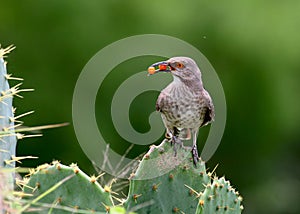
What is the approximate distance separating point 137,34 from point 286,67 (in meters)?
1.85

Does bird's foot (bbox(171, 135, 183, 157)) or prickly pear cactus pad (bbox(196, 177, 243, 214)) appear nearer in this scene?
prickly pear cactus pad (bbox(196, 177, 243, 214))

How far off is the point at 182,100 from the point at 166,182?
418 mm

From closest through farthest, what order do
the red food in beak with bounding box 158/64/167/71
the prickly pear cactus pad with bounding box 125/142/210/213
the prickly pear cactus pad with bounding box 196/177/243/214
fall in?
the prickly pear cactus pad with bounding box 196/177/243/214 < the prickly pear cactus pad with bounding box 125/142/210/213 < the red food in beak with bounding box 158/64/167/71

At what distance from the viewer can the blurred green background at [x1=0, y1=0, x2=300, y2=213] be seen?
929 centimetres

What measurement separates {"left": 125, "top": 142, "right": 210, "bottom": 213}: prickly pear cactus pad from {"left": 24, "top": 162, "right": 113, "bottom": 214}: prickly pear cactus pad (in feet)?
0.46

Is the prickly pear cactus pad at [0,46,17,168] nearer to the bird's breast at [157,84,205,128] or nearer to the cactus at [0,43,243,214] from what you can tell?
the cactus at [0,43,243,214]

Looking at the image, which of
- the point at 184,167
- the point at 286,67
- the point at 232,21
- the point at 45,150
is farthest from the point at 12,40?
the point at 184,167

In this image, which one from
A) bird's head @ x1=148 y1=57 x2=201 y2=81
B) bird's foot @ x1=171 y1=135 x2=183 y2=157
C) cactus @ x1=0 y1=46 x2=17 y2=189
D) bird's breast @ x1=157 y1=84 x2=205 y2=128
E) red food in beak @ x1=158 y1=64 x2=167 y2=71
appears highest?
bird's head @ x1=148 y1=57 x2=201 y2=81

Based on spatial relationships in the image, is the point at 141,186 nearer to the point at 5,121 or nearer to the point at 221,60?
the point at 5,121

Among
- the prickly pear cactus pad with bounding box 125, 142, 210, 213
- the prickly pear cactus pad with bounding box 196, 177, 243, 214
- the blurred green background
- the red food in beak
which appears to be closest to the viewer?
the prickly pear cactus pad with bounding box 196, 177, 243, 214

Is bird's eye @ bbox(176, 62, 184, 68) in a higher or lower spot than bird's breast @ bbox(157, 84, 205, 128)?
higher

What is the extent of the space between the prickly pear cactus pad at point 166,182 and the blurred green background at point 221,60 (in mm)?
5275

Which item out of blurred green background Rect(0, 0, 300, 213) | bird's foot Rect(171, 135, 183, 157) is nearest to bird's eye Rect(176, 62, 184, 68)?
bird's foot Rect(171, 135, 183, 157)

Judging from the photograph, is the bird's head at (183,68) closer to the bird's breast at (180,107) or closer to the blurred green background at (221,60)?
the bird's breast at (180,107)
